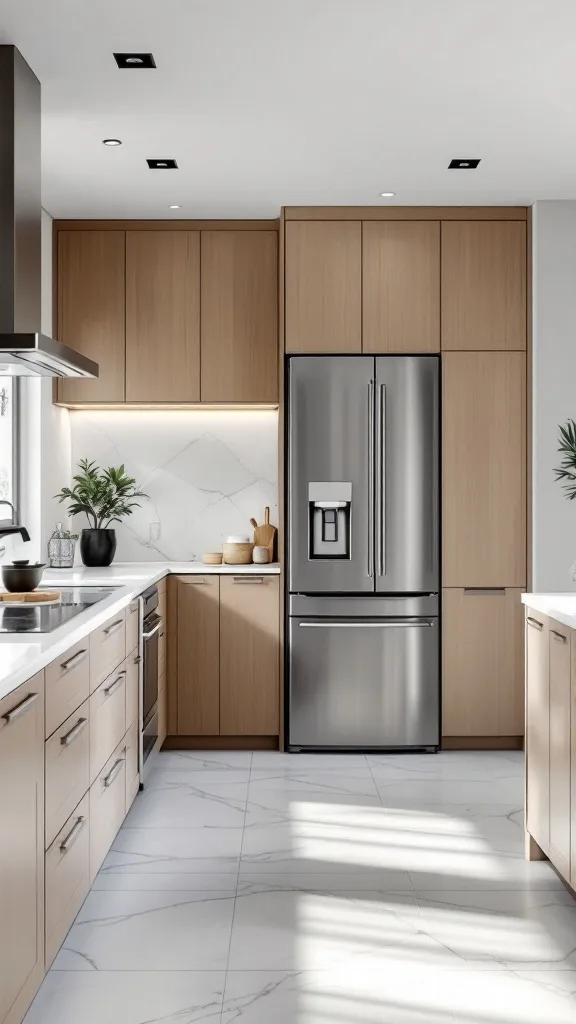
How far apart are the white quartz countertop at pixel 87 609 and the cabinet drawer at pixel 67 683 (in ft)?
0.12

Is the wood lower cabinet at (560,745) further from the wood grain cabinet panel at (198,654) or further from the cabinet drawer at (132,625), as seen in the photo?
the wood grain cabinet panel at (198,654)

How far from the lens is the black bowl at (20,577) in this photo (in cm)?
344

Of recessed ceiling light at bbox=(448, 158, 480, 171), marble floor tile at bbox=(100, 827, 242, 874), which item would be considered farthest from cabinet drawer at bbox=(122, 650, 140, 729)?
recessed ceiling light at bbox=(448, 158, 480, 171)

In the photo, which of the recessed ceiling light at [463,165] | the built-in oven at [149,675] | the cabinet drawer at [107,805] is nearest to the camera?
the cabinet drawer at [107,805]

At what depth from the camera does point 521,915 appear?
2945 millimetres

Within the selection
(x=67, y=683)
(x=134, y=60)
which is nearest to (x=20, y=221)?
(x=134, y=60)

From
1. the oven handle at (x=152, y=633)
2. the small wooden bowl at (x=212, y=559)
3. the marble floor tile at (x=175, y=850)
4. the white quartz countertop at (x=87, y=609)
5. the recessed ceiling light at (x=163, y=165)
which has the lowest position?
the marble floor tile at (x=175, y=850)

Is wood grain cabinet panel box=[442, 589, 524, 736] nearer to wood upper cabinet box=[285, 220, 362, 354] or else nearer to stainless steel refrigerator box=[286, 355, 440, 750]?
stainless steel refrigerator box=[286, 355, 440, 750]

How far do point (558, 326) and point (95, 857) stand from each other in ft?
10.9

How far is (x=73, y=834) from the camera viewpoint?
2.65m

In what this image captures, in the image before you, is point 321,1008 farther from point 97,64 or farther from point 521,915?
point 97,64

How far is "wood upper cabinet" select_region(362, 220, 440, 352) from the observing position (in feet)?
16.0

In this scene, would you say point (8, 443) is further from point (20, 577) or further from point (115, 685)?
point (115, 685)

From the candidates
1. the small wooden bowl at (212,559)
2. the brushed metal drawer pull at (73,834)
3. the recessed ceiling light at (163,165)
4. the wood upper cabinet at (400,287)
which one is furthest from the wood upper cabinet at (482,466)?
the brushed metal drawer pull at (73,834)
